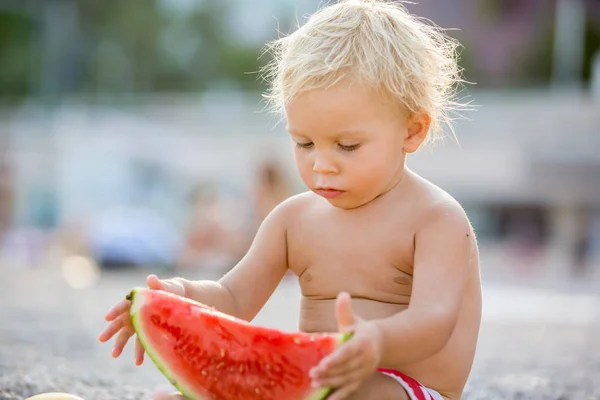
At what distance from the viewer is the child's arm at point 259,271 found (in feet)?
9.53

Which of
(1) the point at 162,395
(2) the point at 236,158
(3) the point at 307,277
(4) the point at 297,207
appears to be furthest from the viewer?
(2) the point at 236,158

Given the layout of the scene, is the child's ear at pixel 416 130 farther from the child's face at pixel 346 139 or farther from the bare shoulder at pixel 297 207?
the bare shoulder at pixel 297 207

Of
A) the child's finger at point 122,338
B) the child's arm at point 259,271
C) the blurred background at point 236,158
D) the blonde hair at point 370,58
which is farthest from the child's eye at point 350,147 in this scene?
the blurred background at point 236,158

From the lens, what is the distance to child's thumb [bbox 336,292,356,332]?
2.08 m

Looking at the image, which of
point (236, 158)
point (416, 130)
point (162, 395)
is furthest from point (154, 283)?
point (236, 158)

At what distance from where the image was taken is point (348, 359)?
6.89 feet

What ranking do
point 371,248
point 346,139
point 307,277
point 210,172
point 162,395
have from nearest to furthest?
point 162,395 → point 346,139 → point 371,248 → point 307,277 → point 210,172

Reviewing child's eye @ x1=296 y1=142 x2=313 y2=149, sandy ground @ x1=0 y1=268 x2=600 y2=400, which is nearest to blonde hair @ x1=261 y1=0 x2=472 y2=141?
child's eye @ x1=296 y1=142 x2=313 y2=149

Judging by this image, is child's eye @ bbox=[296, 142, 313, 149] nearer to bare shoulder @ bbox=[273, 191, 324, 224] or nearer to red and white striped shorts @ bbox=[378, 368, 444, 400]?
bare shoulder @ bbox=[273, 191, 324, 224]

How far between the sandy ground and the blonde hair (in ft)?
5.05

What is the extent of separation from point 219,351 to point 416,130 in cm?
89

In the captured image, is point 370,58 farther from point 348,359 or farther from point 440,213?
point 348,359

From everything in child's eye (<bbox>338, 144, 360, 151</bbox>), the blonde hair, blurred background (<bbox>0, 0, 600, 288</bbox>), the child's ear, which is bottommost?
blurred background (<bbox>0, 0, 600, 288</bbox>)

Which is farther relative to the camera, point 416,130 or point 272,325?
point 272,325
